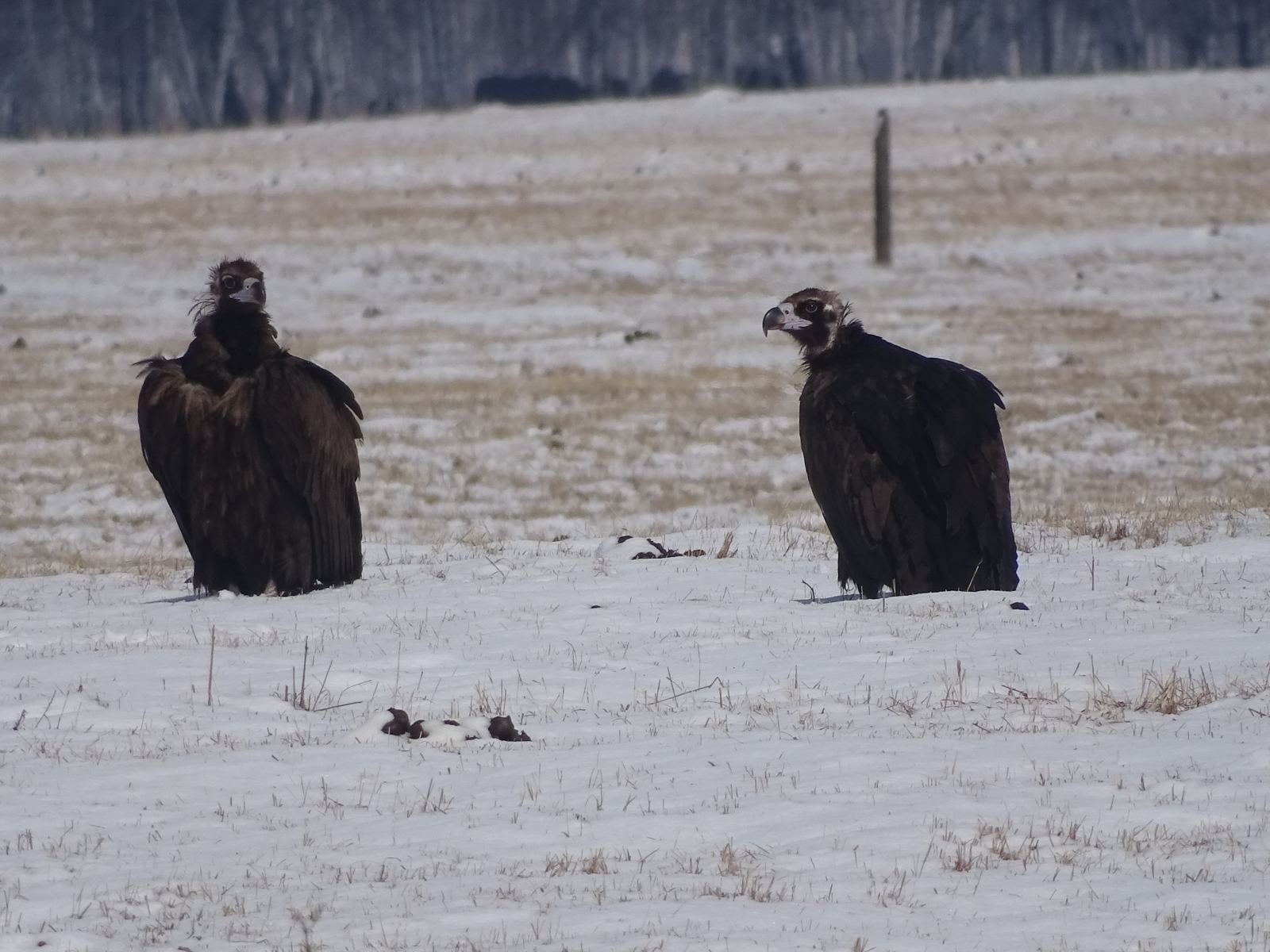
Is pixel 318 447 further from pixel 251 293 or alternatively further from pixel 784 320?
pixel 784 320

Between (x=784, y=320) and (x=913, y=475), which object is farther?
(x=784, y=320)

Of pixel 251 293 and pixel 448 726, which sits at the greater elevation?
pixel 251 293

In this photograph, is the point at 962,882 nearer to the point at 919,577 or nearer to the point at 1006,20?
the point at 919,577

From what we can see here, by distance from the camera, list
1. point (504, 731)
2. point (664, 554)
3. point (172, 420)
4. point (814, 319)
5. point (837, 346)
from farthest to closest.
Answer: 1. point (664, 554)
2. point (814, 319)
3. point (837, 346)
4. point (172, 420)
5. point (504, 731)

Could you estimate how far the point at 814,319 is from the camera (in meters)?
10.2

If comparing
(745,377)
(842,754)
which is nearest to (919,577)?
(842,754)

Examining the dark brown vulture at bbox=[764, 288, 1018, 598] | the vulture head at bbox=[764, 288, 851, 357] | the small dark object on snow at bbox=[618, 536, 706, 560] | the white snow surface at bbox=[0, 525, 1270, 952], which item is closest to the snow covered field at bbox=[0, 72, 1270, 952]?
the white snow surface at bbox=[0, 525, 1270, 952]

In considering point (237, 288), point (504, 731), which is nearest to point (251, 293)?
point (237, 288)

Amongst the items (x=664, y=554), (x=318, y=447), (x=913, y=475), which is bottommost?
(x=664, y=554)

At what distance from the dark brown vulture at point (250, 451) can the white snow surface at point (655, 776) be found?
36.4 inches

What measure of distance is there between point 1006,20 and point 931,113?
11.6ft

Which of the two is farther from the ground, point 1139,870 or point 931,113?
point 931,113

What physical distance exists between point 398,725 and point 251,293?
421 centimetres

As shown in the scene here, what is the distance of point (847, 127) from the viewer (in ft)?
154
